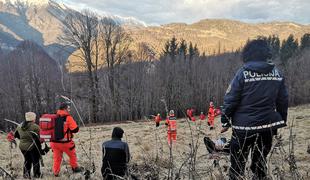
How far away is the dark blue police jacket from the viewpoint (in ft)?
10.7

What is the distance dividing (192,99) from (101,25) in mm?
18213

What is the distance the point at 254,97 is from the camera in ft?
10.8

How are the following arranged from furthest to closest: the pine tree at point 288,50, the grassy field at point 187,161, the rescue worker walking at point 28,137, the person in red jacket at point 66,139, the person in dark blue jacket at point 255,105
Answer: the pine tree at point 288,50 < the person in red jacket at point 66,139 < the rescue worker walking at point 28,137 < the person in dark blue jacket at point 255,105 < the grassy field at point 187,161

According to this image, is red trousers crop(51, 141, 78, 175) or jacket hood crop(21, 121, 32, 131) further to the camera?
red trousers crop(51, 141, 78, 175)

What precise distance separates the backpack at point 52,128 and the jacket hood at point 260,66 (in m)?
4.52

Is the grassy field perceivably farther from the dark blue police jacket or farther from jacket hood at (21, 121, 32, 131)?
jacket hood at (21, 121, 32, 131)

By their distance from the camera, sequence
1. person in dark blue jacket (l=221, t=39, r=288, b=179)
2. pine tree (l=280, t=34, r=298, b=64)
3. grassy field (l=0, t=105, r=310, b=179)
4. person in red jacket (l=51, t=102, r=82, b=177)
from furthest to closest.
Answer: pine tree (l=280, t=34, r=298, b=64) → person in red jacket (l=51, t=102, r=82, b=177) → person in dark blue jacket (l=221, t=39, r=288, b=179) → grassy field (l=0, t=105, r=310, b=179)

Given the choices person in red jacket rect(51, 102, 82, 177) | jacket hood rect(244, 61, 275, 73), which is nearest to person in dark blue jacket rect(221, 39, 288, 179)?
jacket hood rect(244, 61, 275, 73)

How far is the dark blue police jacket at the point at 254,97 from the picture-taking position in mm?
3262

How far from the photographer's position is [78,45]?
37656 millimetres

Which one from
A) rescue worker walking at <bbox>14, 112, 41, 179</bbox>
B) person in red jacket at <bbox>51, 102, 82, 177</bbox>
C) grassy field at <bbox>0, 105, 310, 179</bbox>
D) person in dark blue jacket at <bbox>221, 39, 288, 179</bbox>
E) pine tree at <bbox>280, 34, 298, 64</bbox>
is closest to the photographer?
grassy field at <bbox>0, 105, 310, 179</bbox>

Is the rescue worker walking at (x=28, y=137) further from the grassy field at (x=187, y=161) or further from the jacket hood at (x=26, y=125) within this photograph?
the grassy field at (x=187, y=161)

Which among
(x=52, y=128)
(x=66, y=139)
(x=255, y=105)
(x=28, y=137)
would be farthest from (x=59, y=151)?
(x=255, y=105)

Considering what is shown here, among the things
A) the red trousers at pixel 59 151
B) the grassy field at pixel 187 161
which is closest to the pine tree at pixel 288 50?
the grassy field at pixel 187 161
